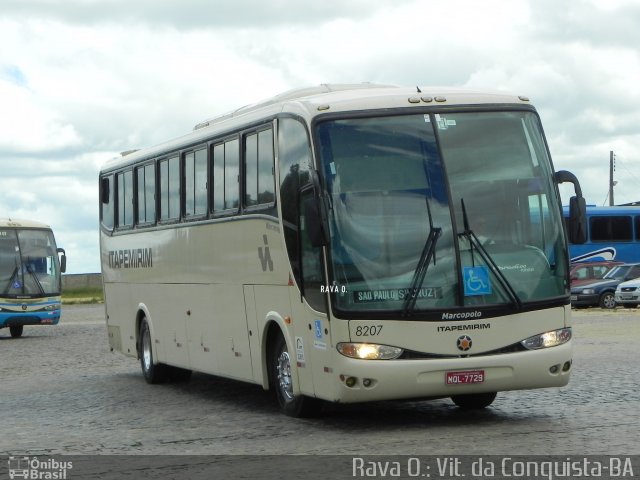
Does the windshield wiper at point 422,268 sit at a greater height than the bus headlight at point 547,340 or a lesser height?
greater

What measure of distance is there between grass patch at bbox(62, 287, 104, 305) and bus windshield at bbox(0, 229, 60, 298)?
30.6 metres

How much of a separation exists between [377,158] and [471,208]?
3.24 ft

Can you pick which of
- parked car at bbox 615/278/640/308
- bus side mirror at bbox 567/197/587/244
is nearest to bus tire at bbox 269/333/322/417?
bus side mirror at bbox 567/197/587/244

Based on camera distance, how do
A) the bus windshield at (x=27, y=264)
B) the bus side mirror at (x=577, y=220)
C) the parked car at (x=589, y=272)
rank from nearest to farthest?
1. the bus side mirror at (x=577, y=220)
2. the bus windshield at (x=27, y=264)
3. the parked car at (x=589, y=272)

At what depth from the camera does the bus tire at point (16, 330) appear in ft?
130

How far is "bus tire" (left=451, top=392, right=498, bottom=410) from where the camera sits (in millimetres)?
14719

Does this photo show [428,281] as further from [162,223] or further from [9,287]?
[9,287]

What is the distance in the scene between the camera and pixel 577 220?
13.7 meters

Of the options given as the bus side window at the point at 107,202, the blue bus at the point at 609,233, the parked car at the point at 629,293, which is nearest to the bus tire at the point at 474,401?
the bus side window at the point at 107,202

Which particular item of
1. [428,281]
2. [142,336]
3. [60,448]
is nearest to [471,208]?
[428,281]

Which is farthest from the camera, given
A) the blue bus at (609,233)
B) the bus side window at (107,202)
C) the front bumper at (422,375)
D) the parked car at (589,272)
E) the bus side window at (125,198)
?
the blue bus at (609,233)

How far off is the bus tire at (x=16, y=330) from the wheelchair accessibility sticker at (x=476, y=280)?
28094mm

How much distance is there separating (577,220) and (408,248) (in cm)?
179

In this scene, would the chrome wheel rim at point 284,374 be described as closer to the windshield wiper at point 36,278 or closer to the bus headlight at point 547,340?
the bus headlight at point 547,340
